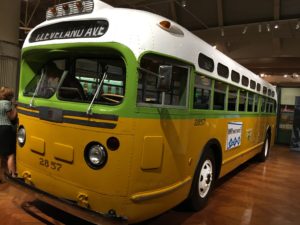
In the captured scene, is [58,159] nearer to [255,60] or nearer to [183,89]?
[183,89]

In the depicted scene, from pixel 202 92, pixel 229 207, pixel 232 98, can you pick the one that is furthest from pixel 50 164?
pixel 232 98

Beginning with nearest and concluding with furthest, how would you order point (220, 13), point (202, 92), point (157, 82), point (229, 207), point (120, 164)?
point (120, 164), point (157, 82), point (202, 92), point (229, 207), point (220, 13)

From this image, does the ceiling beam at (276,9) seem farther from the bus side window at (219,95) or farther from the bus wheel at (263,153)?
the bus side window at (219,95)

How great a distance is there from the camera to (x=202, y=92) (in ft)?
13.4

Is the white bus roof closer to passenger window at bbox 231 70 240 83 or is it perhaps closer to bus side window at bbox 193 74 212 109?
bus side window at bbox 193 74 212 109

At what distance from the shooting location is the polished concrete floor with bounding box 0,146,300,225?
390 cm

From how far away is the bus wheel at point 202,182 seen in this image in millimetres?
4168

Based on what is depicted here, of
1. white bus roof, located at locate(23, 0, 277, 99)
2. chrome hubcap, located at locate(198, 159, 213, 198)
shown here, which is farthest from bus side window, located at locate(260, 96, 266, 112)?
white bus roof, located at locate(23, 0, 277, 99)

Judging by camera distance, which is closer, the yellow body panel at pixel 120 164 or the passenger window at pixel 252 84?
the yellow body panel at pixel 120 164

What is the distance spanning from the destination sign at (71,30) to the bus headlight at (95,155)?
1.03 meters

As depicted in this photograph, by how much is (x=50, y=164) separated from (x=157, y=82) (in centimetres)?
138

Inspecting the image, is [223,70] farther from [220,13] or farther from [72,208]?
[220,13]

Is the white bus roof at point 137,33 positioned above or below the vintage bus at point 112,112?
above

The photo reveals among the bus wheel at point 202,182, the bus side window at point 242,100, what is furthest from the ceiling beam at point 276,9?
the bus wheel at point 202,182
